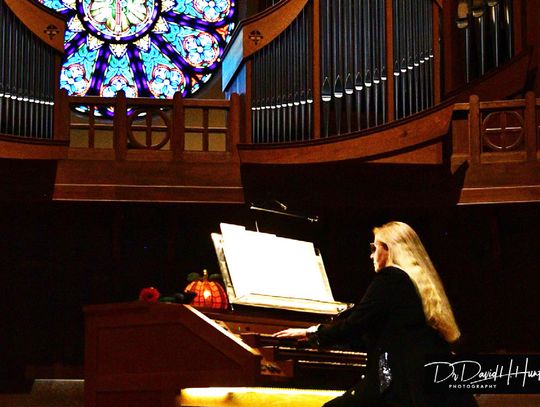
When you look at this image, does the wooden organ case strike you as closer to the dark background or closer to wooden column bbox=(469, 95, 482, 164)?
wooden column bbox=(469, 95, 482, 164)

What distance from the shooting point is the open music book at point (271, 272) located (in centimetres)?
712

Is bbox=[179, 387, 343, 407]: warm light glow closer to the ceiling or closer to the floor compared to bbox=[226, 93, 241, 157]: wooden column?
→ closer to the floor

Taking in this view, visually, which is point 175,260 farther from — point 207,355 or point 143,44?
point 207,355

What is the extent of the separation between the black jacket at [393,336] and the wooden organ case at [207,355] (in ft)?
2.38

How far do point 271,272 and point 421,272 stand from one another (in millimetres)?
1863

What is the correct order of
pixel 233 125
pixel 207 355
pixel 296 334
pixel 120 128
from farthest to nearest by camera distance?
pixel 233 125 < pixel 120 128 < pixel 207 355 < pixel 296 334

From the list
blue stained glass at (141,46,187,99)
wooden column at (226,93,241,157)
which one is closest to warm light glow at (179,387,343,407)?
wooden column at (226,93,241,157)

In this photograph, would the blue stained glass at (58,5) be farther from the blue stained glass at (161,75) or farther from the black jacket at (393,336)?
the black jacket at (393,336)

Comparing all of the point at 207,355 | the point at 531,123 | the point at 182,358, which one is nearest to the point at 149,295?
the point at 182,358

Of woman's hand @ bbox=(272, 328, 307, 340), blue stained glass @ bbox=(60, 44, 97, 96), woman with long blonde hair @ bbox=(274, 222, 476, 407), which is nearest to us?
woman with long blonde hair @ bbox=(274, 222, 476, 407)

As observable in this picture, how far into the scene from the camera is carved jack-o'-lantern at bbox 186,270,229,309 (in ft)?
27.9

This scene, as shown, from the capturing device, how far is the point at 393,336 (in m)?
5.64

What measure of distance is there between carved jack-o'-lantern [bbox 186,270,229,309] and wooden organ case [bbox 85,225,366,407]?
1275 millimetres

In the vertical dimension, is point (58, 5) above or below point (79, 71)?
above
